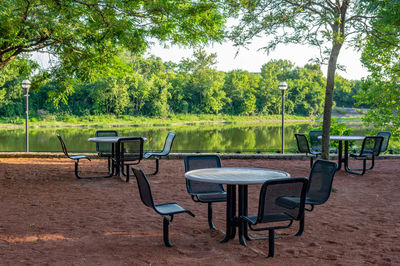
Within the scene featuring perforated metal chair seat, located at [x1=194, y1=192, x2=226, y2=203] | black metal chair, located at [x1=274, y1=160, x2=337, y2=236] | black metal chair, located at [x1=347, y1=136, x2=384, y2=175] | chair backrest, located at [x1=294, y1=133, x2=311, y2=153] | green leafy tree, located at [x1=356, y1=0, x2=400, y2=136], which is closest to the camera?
black metal chair, located at [x1=274, y1=160, x2=337, y2=236]

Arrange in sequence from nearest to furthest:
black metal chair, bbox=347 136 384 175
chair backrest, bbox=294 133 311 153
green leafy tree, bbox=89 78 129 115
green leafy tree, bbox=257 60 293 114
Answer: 1. black metal chair, bbox=347 136 384 175
2. chair backrest, bbox=294 133 311 153
3. green leafy tree, bbox=89 78 129 115
4. green leafy tree, bbox=257 60 293 114

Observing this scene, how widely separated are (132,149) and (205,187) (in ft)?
11.6

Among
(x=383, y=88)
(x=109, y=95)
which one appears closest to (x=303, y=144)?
(x=383, y=88)

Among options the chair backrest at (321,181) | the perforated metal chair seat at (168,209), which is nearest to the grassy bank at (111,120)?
the perforated metal chair seat at (168,209)

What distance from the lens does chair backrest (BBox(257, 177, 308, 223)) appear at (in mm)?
3307

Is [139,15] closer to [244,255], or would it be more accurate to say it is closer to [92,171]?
[92,171]

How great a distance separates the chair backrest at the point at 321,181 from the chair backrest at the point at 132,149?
13.6ft

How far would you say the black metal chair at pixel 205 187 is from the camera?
4.45 metres

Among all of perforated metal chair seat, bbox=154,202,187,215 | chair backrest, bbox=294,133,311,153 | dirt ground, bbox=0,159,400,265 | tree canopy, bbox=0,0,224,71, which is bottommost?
dirt ground, bbox=0,159,400,265

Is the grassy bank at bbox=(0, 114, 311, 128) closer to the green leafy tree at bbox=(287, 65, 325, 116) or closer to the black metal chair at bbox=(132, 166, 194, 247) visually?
the green leafy tree at bbox=(287, 65, 325, 116)

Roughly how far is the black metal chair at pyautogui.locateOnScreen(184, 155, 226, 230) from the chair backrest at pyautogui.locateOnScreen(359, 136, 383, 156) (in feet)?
16.6

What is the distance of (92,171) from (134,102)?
3985 cm

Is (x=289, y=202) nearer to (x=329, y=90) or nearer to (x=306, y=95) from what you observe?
(x=329, y=90)

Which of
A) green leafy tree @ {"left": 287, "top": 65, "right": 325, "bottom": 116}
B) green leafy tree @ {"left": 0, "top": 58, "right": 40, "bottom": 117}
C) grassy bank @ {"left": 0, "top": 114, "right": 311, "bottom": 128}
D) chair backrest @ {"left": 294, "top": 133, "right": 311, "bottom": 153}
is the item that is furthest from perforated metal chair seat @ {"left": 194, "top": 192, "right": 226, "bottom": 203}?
green leafy tree @ {"left": 287, "top": 65, "right": 325, "bottom": 116}
